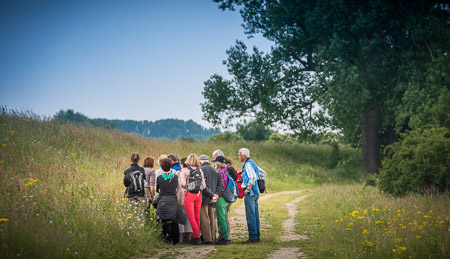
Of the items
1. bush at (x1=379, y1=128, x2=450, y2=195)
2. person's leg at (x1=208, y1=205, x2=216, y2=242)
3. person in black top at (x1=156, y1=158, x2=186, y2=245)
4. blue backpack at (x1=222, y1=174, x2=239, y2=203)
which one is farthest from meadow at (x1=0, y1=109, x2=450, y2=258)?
blue backpack at (x1=222, y1=174, x2=239, y2=203)

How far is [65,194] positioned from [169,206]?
110 inches

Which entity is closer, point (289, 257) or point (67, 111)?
point (289, 257)

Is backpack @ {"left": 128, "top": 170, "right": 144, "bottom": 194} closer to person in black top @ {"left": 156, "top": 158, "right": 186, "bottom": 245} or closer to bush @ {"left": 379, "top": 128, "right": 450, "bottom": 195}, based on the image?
person in black top @ {"left": 156, "top": 158, "right": 186, "bottom": 245}

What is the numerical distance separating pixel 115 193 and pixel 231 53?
21454 mm

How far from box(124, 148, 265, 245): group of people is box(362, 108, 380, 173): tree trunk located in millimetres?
19099

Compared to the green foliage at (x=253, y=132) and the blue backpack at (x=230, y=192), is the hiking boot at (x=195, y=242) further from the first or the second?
the green foliage at (x=253, y=132)

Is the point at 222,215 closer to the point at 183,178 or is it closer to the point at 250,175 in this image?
the point at 250,175

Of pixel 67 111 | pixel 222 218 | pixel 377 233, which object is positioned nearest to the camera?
pixel 377 233

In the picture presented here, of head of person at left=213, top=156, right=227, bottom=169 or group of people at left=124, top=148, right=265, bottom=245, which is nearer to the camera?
group of people at left=124, top=148, right=265, bottom=245

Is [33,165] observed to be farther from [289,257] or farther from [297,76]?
[297,76]

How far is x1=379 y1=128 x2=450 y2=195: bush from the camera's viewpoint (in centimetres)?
1427

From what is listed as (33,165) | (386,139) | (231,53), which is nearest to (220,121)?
(231,53)

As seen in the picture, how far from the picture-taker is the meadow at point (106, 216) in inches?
290

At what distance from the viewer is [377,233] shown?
8852 mm
